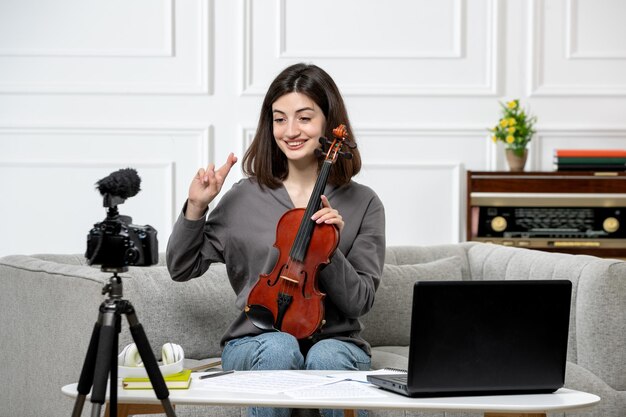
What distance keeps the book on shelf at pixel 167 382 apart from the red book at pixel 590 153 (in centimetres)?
279

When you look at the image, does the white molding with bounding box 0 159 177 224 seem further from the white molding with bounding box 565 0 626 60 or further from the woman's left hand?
the woman's left hand

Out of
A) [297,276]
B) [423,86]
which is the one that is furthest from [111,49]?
[297,276]

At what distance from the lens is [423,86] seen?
4.41 meters

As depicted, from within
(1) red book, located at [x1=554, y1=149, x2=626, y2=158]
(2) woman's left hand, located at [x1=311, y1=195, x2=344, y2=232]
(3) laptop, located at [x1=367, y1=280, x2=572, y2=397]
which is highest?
(1) red book, located at [x1=554, y1=149, x2=626, y2=158]

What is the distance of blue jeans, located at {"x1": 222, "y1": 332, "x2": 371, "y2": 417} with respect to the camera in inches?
83.2

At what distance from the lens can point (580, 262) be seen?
281cm

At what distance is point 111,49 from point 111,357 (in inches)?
120

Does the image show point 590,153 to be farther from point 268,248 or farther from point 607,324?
point 268,248

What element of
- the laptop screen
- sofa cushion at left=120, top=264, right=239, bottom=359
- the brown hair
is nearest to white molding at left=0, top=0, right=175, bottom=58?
sofa cushion at left=120, top=264, right=239, bottom=359

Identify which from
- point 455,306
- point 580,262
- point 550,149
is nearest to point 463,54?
point 550,149

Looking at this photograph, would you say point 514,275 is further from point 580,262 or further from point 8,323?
point 8,323

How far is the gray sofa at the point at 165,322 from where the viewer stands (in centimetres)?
251

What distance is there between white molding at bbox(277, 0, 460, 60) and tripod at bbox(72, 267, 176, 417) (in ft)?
9.51

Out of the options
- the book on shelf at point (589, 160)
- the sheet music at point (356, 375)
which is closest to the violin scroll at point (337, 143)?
the sheet music at point (356, 375)
